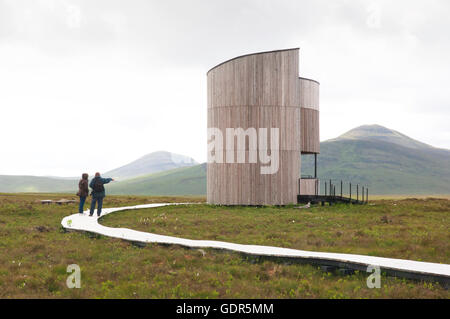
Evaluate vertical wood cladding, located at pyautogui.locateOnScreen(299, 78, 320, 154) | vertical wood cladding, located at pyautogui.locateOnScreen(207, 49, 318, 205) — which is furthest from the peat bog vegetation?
vertical wood cladding, located at pyautogui.locateOnScreen(299, 78, 320, 154)

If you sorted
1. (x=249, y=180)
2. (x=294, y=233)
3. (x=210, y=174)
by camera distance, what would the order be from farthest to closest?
(x=210, y=174)
(x=249, y=180)
(x=294, y=233)

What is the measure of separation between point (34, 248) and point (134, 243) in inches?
115

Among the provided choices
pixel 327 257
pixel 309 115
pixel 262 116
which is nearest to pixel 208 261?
pixel 327 257

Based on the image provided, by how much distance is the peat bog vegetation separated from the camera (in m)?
8.12

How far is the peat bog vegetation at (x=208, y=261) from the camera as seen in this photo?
26.6 feet

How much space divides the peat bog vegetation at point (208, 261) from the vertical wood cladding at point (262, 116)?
9.79 meters

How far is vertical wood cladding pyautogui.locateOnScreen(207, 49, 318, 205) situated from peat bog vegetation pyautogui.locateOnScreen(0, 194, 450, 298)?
979cm

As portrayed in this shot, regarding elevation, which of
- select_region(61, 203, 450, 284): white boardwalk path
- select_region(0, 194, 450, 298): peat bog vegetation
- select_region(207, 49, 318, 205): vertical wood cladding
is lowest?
select_region(0, 194, 450, 298): peat bog vegetation

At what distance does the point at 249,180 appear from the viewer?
28406mm

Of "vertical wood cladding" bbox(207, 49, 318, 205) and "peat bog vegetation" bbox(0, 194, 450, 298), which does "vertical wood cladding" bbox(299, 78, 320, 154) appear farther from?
"peat bog vegetation" bbox(0, 194, 450, 298)

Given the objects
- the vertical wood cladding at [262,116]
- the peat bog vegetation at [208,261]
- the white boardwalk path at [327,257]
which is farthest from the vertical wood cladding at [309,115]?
the white boardwalk path at [327,257]

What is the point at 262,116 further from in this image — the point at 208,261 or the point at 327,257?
the point at 327,257
